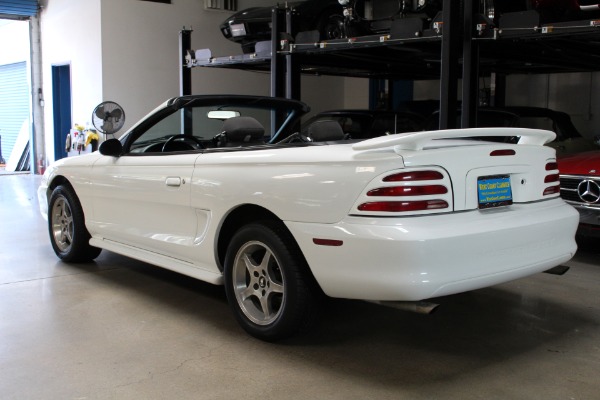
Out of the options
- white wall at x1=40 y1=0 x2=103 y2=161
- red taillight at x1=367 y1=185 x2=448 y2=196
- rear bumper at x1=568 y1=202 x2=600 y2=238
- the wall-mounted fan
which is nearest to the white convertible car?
red taillight at x1=367 y1=185 x2=448 y2=196

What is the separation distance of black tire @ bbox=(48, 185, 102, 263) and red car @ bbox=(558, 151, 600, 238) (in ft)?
12.9

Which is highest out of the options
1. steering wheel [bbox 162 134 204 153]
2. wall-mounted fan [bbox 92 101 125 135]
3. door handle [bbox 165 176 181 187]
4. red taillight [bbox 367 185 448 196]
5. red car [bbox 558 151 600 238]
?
wall-mounted fan [bbox 92 101 125 135]

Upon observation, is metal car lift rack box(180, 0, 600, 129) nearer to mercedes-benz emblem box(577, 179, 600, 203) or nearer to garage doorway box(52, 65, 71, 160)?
mercedes-benz emblem box(577, 179, 600, 203)

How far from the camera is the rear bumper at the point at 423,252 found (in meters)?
2.58

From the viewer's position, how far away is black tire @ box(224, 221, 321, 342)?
9.85 ft

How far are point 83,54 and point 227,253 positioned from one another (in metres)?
10.2

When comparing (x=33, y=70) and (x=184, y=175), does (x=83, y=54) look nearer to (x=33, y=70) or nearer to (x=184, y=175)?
(x=33, y=70)

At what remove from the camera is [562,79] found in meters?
12.7

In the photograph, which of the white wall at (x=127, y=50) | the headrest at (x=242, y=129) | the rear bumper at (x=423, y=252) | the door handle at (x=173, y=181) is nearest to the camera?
the rear bumper at (x=423, y=252)

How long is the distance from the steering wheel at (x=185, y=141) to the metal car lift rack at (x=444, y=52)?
2.64 metres

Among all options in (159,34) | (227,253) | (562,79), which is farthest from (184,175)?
(562,79)

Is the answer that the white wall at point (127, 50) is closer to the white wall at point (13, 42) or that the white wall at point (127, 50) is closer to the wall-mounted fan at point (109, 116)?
the white wall at point (13, 42)

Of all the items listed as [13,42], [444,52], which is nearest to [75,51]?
[13,42]

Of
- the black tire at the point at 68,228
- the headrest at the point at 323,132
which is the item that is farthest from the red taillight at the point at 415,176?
the black tire at the point at 68,228
